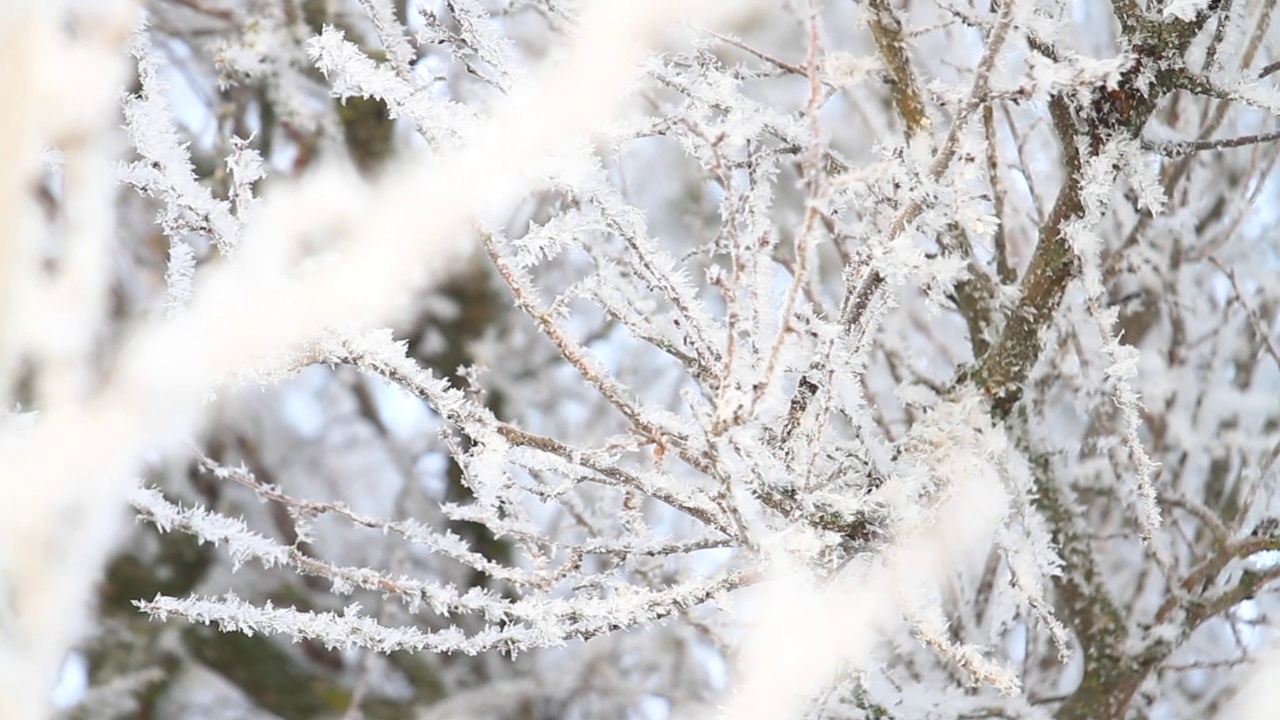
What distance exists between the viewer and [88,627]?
2420mm

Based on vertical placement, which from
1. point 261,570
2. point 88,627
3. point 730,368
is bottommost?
point 730,368

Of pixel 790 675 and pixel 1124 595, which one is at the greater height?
pixel 1124 595

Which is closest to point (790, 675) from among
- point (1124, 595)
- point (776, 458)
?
point (776, 458)

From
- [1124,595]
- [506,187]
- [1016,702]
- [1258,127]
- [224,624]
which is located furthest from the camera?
[1258,127]

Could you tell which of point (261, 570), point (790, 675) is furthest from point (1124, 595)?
Answer: point (261, 570)

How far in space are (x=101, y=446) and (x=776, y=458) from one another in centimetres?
67

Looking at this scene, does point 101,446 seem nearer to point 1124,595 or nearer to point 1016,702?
point 1016,702

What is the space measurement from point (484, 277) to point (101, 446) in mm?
2145

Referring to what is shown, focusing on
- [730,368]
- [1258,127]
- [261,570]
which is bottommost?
[730,368]

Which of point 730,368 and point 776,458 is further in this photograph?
point 776,458

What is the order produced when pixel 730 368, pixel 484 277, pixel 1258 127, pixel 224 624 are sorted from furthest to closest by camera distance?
pixel 484 277 < pixel 1258 127 < pixel 224 624 < pixel 730 368

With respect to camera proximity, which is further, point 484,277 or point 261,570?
point 484,277

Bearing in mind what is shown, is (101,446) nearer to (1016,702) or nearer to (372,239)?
(372,239)

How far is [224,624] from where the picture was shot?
3.50 feet
